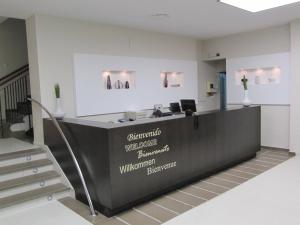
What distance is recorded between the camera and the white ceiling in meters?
4.30

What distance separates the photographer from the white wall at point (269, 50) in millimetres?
6289

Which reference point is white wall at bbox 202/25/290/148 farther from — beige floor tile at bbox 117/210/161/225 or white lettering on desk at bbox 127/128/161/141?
beige floor tile at bbox 117/210/161/225

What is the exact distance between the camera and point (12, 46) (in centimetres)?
770

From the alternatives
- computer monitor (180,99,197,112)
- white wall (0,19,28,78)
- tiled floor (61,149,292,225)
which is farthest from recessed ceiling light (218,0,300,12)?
white wall (0,19,28,78)

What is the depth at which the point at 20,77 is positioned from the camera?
7.23 metres

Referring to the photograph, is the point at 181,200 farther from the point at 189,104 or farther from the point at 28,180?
the point at 189,104

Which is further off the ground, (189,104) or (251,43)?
(251,43)

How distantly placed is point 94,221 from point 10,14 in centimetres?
384

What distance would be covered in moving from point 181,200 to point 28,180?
2.29 m

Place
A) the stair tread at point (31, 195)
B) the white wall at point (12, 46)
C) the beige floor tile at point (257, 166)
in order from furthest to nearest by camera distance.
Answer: the white wall at point (12, 46), the beige floor tile at point (257, 166), the stair tread at point (31, 195)

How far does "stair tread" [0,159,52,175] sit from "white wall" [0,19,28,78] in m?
4.31

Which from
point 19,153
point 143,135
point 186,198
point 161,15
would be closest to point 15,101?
point 19,153

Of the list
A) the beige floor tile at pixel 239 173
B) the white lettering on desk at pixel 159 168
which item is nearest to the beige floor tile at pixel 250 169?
the beige floor tile at pixel 239 173

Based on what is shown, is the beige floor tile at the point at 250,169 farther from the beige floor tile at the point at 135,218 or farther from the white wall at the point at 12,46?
the white wall at the point at 12,46
